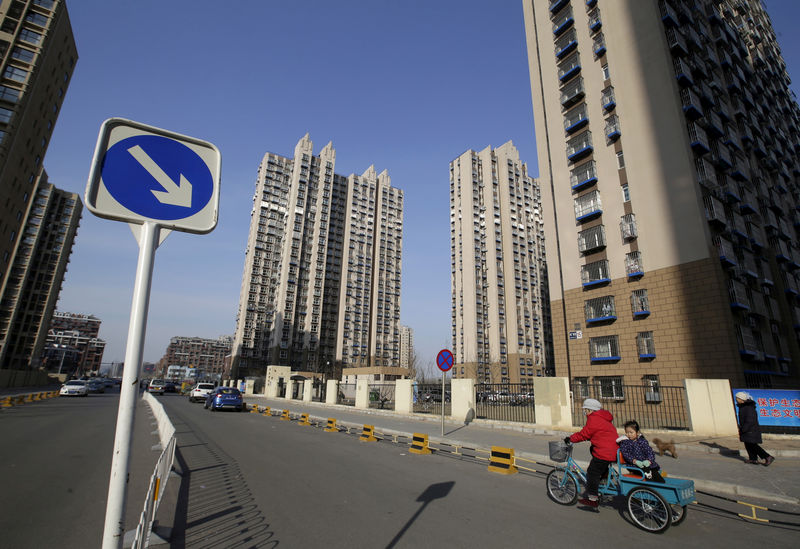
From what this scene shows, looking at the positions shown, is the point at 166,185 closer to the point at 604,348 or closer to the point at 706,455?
the point at 706,455

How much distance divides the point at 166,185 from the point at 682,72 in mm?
34512

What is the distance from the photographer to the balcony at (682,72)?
26.2m

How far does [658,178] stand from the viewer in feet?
83.3

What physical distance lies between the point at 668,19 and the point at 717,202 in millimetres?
14064

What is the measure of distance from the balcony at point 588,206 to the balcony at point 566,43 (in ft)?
44.0

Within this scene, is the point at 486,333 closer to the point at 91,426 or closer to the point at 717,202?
the point at 717,202

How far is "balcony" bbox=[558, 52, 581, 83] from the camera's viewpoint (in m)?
31.7

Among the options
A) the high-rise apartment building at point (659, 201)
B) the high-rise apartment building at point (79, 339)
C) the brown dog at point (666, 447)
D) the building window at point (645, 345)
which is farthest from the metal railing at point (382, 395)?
the high-rise apartment building at point (79, 339)

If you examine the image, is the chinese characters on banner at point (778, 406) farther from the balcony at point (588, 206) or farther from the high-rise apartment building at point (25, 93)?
the high-rise apartment building at point (25, 93)

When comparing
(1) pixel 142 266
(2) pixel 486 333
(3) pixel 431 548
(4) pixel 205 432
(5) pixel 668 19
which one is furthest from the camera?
(2) pixel 486 333

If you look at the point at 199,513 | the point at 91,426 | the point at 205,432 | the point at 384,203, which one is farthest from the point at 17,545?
the point at 384,203

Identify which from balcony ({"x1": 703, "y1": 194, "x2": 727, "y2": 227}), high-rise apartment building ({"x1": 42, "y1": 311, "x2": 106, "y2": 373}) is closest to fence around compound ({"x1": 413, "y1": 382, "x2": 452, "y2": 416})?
balcony ({"x1": 703, "y1": 194, "x2": 727, "y2": 227})

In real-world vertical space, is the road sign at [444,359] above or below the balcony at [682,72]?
below

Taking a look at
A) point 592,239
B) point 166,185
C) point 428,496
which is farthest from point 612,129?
point 166,185
